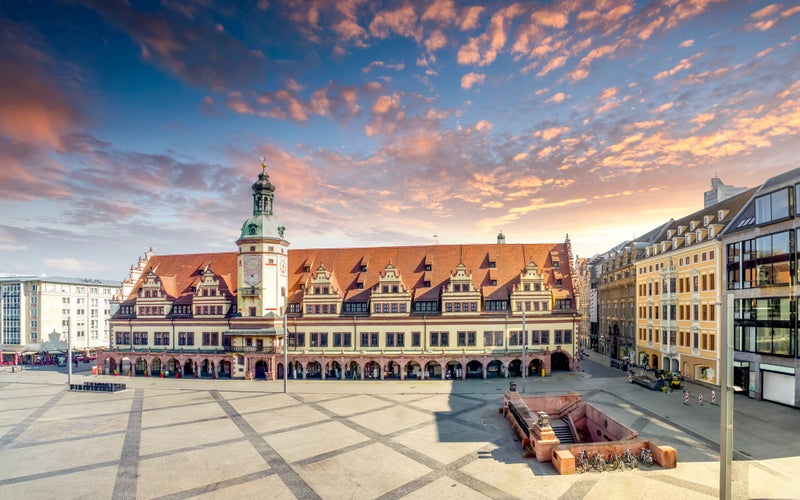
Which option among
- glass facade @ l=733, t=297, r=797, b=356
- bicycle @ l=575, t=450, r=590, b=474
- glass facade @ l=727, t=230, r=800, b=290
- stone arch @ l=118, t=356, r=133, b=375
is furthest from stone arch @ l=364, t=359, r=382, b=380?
glass facade @ l=727, t=230, r=800, b=290

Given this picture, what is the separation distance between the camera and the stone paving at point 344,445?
23.2 metres

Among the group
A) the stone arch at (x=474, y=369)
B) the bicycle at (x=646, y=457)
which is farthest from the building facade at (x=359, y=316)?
the bicycle at (x=646, y=457)

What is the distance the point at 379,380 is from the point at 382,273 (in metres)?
14.1

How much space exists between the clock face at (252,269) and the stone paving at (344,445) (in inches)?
613

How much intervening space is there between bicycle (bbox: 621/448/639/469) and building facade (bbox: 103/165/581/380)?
2912 centimetres

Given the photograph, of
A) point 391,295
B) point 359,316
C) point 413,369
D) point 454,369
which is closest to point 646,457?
point 454,369

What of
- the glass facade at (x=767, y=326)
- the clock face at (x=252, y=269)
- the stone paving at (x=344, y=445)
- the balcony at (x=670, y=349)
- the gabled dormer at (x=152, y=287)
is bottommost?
the stone paving at (x=344, y=445)

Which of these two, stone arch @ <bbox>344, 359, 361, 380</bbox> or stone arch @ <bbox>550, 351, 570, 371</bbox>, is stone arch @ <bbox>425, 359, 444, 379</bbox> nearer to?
stone arch @ <bbox>344, 359, 361, 380</bbox>

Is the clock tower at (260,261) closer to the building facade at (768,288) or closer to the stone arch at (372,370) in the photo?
the stone arch at (372,370)

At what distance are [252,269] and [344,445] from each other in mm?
35095

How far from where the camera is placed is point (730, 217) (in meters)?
49.3

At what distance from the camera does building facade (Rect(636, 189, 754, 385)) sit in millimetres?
48969

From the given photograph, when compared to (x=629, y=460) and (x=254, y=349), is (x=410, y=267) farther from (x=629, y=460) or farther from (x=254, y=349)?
(x=629, y=460)

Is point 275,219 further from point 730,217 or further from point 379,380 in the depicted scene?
point 730,217
